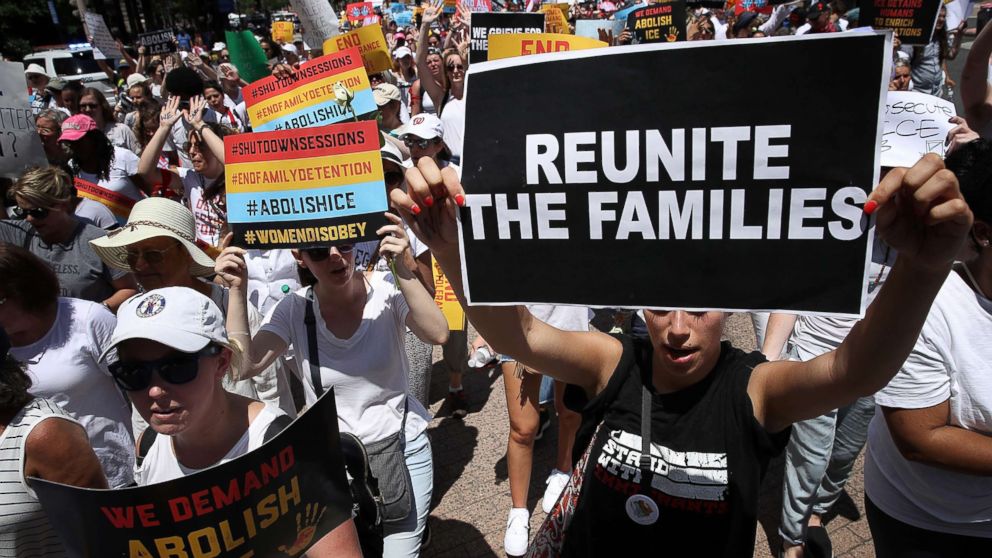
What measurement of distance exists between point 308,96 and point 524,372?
7.53ft

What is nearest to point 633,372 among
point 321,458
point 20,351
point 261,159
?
point 321,458

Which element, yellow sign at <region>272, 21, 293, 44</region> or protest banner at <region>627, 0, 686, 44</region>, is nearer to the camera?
protest banner at <region>627, 0, 686, 44</region>

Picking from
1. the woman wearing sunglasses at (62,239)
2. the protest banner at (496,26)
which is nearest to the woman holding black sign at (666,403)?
the woman wearing sunglasses at (62,239)

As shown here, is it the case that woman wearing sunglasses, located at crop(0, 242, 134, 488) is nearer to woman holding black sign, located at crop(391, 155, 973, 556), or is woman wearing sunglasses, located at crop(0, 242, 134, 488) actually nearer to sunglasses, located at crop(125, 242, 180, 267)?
sunglasses, located at crop(125, 242, 180, 267)

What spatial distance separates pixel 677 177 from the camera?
5.43ft

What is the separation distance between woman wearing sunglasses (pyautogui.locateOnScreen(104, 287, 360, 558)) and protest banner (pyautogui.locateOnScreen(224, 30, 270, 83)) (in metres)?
5.91

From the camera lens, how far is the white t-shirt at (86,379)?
9.70ft

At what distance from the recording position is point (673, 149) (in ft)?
5.38

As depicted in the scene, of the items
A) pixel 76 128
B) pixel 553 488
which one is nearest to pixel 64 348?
pixel 553 488

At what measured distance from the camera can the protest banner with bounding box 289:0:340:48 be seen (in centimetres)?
739

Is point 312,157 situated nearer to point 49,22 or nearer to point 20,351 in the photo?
point 20,351

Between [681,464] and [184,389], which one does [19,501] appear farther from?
[681,464]

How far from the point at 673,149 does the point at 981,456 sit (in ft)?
4.77

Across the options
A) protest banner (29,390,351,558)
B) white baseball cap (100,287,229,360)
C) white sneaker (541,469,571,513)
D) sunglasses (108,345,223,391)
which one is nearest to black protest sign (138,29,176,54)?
white sneaker (541,469,571,513)
